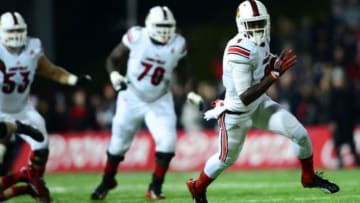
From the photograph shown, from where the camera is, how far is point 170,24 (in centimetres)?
1002

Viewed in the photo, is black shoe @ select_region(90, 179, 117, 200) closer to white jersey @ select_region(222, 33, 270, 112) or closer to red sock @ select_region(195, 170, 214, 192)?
red sock @ select_region(195, 170, 214, 192)


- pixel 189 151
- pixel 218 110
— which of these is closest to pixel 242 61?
pixel 218 110

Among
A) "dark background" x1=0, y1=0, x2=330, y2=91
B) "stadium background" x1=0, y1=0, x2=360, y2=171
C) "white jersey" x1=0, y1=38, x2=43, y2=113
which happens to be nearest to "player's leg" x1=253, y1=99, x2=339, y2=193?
"white jersey" x1=0, y1=38, x2=43, y2=113

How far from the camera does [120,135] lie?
10109mm

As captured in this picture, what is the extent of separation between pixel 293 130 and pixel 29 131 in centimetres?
235

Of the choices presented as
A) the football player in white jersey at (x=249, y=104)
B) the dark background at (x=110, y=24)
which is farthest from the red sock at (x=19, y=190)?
the dark background at (x=110, y=24)

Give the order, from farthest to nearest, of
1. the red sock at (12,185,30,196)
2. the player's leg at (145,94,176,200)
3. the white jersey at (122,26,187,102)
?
the white jersey at (122,26,187,102) < the player's leg at (145,94,176,200) < the red sock at (12,185,30,196)

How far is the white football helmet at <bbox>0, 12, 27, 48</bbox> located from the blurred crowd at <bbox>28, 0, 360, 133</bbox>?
6403 mm

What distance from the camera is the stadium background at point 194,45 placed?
1617 centimetres

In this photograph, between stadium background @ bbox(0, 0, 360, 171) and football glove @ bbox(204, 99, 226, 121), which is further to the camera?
stadium background @ bbox(0, 0, 360, 171)

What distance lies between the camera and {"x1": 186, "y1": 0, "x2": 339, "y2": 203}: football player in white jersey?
8.16m

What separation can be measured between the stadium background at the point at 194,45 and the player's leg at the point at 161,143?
572cm

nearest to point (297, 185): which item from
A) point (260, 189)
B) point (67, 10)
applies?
point (260, 189)

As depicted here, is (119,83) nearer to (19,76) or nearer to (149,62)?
(149,62)
